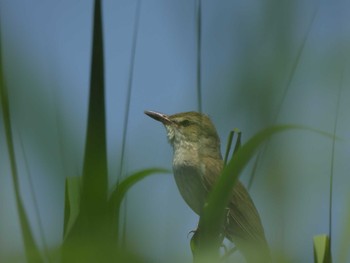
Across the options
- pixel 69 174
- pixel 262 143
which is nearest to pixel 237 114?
pixel 262 143

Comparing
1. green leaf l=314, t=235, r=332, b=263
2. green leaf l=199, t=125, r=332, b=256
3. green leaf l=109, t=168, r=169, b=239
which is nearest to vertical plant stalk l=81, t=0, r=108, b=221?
green leaf l=109, t=168, r=169, b=239

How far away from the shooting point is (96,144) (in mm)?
790

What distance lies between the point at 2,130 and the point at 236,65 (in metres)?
0.35

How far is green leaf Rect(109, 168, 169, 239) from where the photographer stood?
2.63 ft

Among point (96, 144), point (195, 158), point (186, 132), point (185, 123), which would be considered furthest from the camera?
A: point (185, 123)

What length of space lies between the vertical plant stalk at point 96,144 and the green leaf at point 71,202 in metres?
0.10

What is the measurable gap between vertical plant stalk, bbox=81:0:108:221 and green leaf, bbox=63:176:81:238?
96 millimetres

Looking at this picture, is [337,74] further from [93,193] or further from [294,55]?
[93,193]

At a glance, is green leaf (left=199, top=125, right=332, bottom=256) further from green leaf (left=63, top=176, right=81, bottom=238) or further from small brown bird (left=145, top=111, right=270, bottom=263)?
small brown bird (left=145, top=111, right=270, bottom=263)

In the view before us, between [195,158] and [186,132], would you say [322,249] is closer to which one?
[195,158]

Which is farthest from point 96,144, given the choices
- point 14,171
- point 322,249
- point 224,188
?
point 322,249

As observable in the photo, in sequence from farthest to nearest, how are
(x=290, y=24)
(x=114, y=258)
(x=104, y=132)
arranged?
(x=290, y=24)
(x=104, y=132)
(x=114, y=258)

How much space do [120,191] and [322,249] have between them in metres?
0.37

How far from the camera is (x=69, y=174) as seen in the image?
0.87 metres
